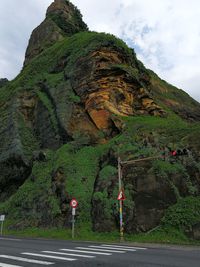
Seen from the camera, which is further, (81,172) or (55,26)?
(55,26)

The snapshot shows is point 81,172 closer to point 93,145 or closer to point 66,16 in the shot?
point 93,145

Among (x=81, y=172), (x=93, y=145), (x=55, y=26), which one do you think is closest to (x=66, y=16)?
(x=55, y=26)

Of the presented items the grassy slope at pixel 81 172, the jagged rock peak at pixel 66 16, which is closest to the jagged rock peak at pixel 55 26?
the jagged rock peak at pixel 66 16

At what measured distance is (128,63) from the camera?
→ 41.2 meters

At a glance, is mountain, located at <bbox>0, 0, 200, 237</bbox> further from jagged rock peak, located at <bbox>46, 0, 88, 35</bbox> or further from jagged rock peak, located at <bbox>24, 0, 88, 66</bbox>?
jagged rock peak, located at <bbox>46, 0, 88, 35</bbox>

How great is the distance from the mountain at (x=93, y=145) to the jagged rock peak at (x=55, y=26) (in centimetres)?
1516

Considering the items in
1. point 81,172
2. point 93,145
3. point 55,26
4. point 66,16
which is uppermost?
point 66,16

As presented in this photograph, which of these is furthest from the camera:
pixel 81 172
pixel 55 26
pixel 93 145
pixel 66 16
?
pixel 66 16

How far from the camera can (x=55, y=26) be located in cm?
6719

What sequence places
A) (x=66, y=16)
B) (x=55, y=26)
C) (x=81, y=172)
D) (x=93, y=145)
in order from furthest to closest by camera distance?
1. (x=66, y=16)
2. (x=55, y=26)
3. (x=93, y=145)
4. (x=81, y=172)

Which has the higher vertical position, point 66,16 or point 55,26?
point 66,16

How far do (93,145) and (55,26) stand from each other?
137ft

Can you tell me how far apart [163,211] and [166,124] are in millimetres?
11654

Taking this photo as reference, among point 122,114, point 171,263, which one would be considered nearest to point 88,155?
point 122,114
